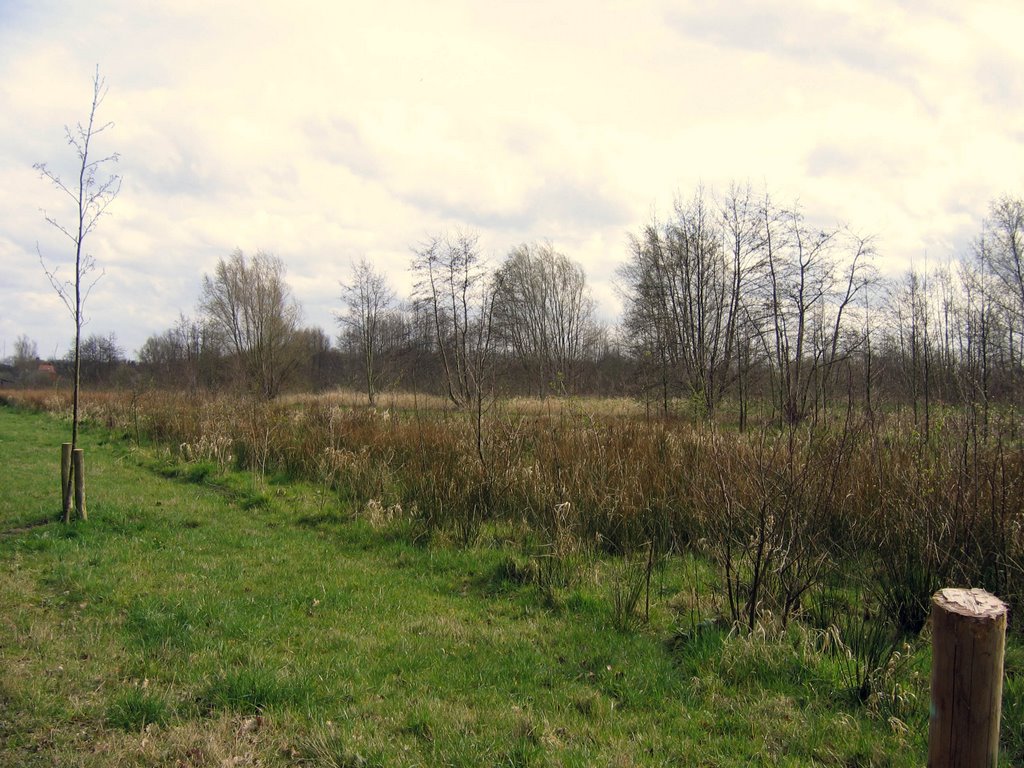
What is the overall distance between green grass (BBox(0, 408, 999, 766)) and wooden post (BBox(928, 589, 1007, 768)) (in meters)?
1.25

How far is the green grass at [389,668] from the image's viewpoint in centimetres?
321

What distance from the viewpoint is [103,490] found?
10.1 m

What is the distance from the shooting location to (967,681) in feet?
6.60

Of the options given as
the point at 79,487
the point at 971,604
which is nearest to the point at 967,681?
the point at 971,604

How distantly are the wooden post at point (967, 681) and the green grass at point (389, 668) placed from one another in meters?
1.25

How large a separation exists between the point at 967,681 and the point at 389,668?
3.28 meters

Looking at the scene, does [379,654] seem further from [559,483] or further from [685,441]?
[685,441]

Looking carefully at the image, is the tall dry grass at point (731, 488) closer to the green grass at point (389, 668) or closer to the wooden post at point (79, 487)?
the green grass at point (389, 668)

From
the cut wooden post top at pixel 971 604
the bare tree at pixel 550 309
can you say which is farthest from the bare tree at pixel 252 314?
the cut wooden post top at pixel 971 604

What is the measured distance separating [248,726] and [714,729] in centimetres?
253

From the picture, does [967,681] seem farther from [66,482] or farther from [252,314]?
Answer: [252,314]

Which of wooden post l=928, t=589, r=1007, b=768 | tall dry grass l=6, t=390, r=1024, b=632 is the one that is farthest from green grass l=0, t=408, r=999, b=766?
wooden post l=928, t=589, r=1007, b=768

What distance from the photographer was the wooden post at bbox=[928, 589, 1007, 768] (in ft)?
6.54

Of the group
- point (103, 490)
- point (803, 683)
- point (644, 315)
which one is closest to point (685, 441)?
point (803, 683)
